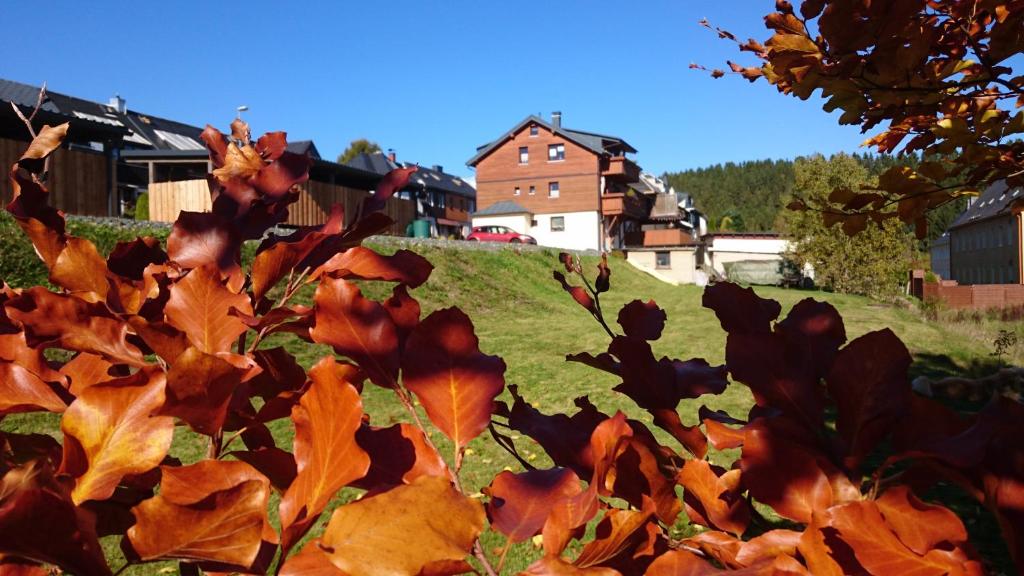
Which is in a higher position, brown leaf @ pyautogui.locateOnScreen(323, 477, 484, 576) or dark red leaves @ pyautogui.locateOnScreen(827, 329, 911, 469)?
dark red leaves @ pyautogui.locateOnScreen(827, 329, 911, 469)

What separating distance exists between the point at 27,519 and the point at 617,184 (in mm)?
42357

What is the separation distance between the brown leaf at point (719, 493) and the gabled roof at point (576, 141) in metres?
39.2

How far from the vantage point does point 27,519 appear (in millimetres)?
382

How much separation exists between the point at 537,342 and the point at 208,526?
1038 centimetres

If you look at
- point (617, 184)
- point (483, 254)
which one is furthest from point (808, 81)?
point (617, 184)

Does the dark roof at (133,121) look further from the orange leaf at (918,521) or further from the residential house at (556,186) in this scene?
the orange leaf at (918,521)

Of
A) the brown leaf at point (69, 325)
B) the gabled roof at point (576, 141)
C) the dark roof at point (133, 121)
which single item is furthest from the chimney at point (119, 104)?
the brown leaf at point (69, 325)

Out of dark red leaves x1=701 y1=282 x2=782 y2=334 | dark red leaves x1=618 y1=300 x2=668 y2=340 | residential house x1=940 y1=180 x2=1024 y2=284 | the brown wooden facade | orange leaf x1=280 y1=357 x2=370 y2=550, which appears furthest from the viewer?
the brown wooden facade

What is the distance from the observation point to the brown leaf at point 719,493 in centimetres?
67

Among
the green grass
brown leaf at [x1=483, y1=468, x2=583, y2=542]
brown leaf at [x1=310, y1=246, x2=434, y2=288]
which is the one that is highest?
brown leaf at [x1=310, y1=246, x2=434, y2=288]

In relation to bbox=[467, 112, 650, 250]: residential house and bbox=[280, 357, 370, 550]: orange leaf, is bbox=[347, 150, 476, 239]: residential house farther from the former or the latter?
bbox=[280, 357, 370, 550]: orange leaf

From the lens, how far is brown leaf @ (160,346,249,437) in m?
0.51

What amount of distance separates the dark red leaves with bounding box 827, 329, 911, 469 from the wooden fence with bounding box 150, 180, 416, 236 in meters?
8.37

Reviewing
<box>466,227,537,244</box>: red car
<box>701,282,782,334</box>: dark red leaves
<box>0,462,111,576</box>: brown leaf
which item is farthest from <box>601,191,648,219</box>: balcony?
<box>0,462,111,576</box>: brown leaf
